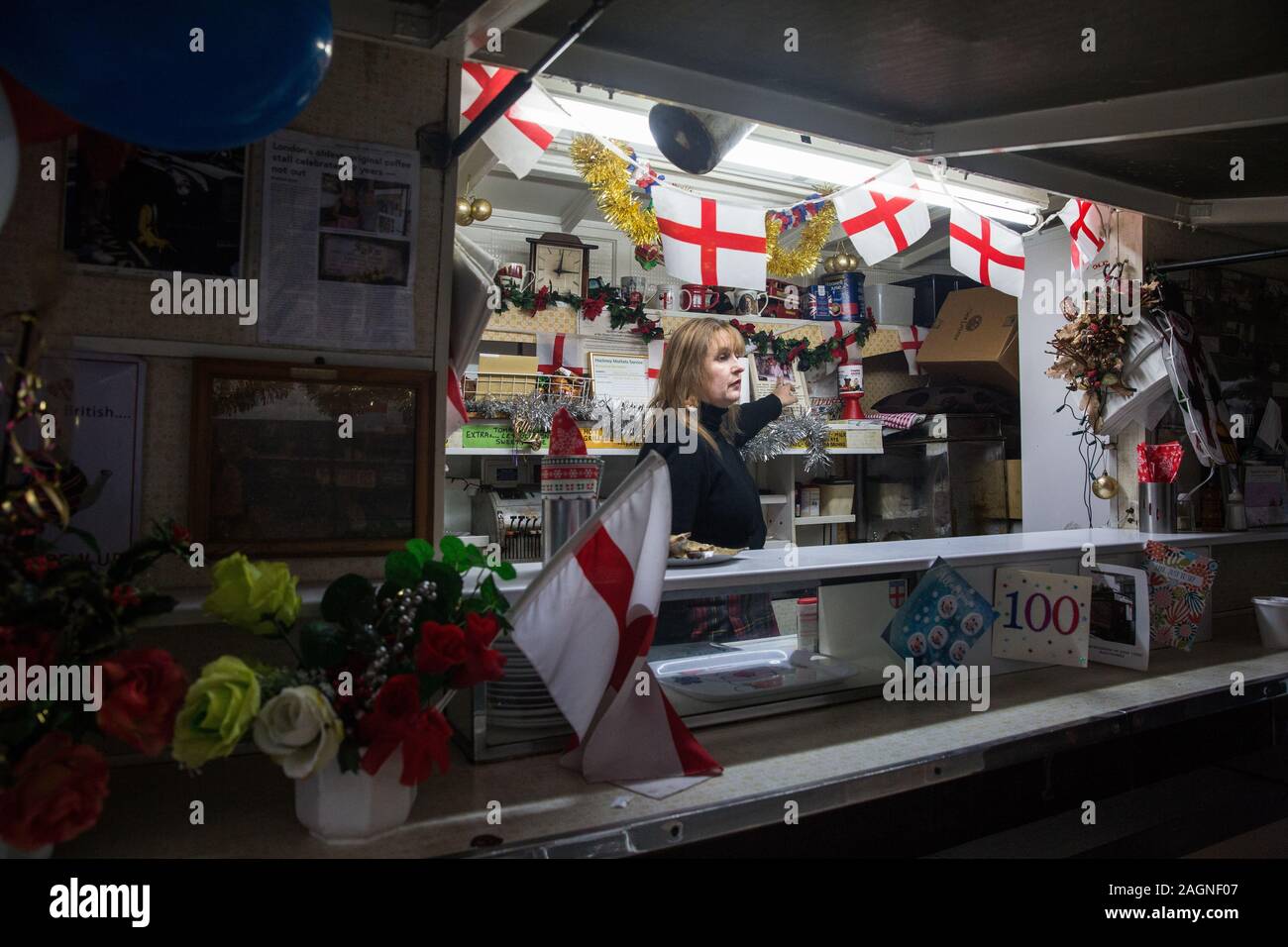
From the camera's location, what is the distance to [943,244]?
583cm

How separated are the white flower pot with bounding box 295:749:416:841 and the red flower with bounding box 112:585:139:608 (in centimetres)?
35

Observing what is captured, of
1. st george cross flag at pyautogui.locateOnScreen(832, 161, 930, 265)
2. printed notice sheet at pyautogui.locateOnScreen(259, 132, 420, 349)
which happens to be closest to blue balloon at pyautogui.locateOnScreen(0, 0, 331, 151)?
Result: printed notice sheet at pyautogui.locateOnScreen(259, 132, 420, 349)

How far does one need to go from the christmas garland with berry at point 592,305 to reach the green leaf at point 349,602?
3082mm

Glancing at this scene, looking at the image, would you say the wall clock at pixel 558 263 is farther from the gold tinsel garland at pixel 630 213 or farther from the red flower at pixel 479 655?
the red flower at pixel 479 655

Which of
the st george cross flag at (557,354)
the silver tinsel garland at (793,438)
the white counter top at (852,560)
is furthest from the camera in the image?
the silver tinsel garland at (793,438)

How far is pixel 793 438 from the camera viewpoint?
4836mm

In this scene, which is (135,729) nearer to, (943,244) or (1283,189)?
(1283,189)

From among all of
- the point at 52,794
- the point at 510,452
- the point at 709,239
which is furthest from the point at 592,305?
the point at 52,794

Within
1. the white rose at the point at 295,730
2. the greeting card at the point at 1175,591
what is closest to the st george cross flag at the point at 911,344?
the greeting card at the point at 1175,591

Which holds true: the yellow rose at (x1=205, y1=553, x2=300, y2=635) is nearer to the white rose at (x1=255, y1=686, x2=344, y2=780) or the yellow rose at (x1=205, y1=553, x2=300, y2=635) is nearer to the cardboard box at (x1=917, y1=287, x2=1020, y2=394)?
the white rose at (x1=255, y1=686, x2=344, y2=780)

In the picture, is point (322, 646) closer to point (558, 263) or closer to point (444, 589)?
point (444, 589)

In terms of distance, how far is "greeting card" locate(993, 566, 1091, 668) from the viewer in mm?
2191

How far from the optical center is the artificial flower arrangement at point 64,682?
1011 mm

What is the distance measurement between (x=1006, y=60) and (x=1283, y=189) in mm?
1793
